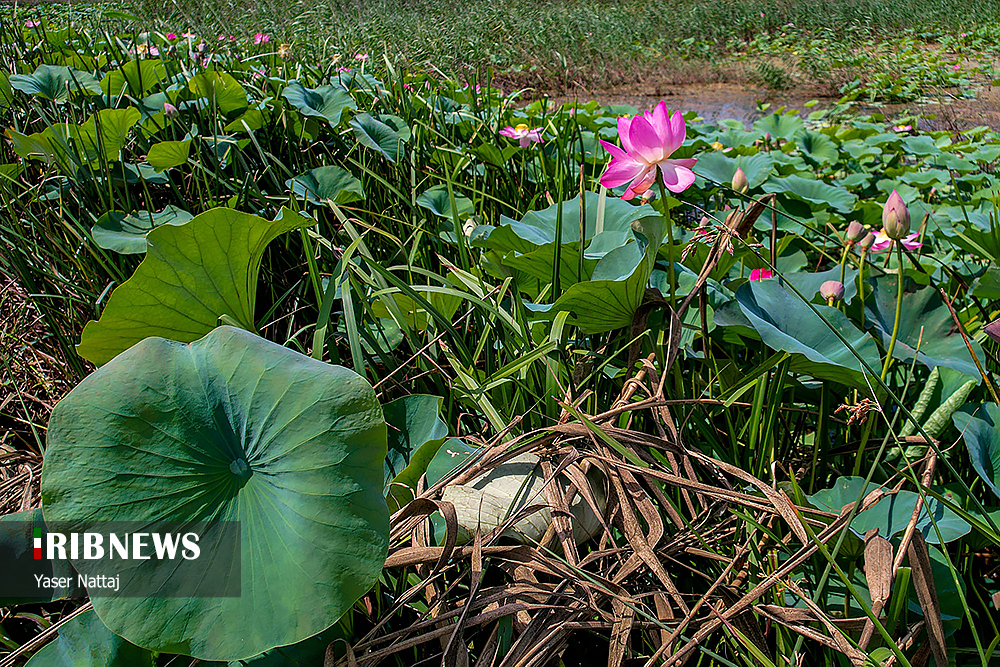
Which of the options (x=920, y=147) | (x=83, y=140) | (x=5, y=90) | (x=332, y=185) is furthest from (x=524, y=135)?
(x=920, y=147)

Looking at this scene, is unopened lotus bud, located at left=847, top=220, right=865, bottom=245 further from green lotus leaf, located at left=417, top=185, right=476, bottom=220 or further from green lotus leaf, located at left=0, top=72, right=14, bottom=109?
green lotus leaf, located at left=0, top=72, right=14, bottom=109

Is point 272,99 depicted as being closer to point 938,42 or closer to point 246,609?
point 246,609

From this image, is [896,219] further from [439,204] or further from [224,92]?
[224,92]

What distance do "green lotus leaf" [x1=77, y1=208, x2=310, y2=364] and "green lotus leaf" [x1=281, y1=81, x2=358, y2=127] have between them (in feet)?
2.26

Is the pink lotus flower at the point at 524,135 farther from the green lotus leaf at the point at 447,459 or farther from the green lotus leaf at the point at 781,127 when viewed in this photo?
the green lotus leaf at the point at 781,127

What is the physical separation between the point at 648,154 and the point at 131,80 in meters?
1.45

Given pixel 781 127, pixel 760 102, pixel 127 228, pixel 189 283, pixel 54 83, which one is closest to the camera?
pixel 189 283

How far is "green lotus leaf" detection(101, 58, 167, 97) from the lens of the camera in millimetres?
1485

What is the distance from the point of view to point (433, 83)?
2129 millimetres

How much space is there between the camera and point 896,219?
0.65 meters

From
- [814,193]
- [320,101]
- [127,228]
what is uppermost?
[320,101]

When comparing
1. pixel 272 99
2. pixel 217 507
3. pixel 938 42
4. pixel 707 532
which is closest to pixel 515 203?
pixel 272 99

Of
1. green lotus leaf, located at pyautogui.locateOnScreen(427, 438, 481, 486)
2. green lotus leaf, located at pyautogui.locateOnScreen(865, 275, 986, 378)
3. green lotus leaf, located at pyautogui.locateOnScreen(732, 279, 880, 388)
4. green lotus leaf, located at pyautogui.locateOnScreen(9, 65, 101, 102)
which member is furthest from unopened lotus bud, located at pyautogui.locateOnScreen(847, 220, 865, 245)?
green lotus leaf, located at pyautogui.locateOnScreen(9, 65, 101, 102)

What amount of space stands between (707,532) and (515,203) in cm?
91
